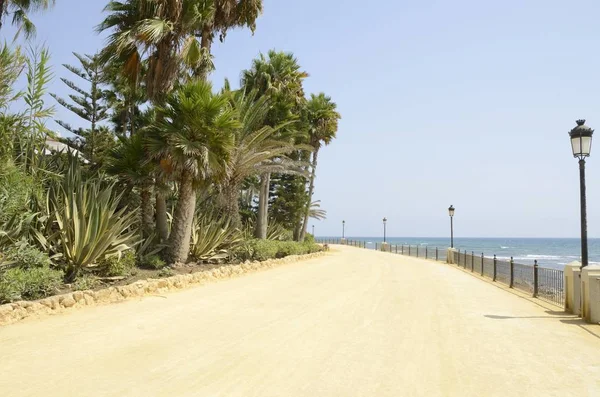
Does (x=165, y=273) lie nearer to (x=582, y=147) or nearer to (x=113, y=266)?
(x=113, y=266)

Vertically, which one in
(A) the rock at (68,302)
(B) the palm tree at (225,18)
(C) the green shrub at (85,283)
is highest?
(B) the palm tree at (225,18)

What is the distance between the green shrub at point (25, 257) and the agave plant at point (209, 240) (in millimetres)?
6184

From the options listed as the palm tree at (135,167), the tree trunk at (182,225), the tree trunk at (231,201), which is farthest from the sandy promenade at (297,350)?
the tree trunk at (231,201)

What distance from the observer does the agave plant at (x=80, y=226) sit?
9.21 metres

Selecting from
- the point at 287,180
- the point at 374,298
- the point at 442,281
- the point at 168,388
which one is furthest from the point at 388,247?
the point at 168,388

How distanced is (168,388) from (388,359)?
8.90 feet

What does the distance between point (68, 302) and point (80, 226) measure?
1.93m

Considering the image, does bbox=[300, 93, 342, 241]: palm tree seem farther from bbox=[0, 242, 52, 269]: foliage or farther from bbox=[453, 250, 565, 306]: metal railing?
bbox=[0, 242, 52, 269]: foliage

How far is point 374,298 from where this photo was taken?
1059cm

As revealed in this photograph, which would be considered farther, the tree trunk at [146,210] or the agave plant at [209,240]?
the agave plant at [209,240]

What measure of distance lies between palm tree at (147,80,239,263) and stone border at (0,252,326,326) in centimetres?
137

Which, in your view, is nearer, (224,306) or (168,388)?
(168,388)

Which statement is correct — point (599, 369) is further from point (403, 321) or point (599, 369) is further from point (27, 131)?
point (27, 131)

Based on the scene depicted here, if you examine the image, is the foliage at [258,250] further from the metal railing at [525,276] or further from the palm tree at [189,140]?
the metal railing at [525,276]
